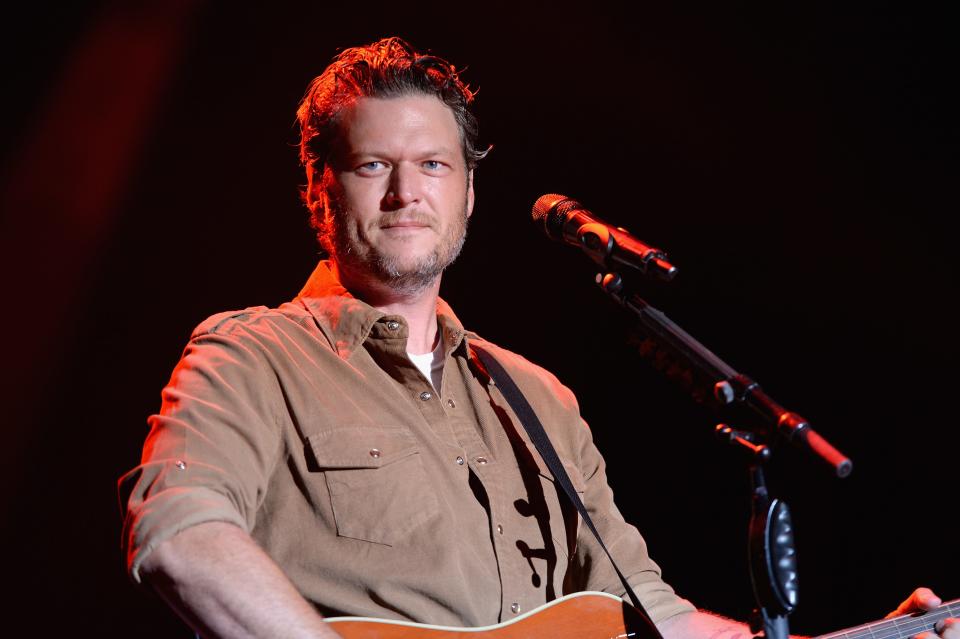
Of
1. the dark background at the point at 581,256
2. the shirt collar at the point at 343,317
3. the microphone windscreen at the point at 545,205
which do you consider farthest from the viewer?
the dark background at the point at 581,256

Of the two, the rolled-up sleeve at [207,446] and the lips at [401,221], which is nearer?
the rolled-up sleeve at [207,446]

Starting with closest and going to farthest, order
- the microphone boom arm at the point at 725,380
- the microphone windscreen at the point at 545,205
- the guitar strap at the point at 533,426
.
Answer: the microphone boom arm at the point at 725,380 < the microphone windscreen at the point at 545,205 < the guitar strap at the point at 533,426

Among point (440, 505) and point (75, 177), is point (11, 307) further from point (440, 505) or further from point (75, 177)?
point (440, 505)

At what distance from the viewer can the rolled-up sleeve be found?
5.77ft

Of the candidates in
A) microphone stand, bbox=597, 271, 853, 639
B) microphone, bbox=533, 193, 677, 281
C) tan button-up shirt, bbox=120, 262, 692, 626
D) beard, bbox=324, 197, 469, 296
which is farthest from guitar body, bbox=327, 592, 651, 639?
beard, bbox=324, 197, 469, 296

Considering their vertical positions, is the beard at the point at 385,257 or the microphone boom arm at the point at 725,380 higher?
the beard at the point at 385,257

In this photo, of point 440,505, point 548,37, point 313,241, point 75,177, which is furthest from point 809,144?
point 75,177

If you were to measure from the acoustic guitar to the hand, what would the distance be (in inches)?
0.7

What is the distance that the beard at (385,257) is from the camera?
2604 mm

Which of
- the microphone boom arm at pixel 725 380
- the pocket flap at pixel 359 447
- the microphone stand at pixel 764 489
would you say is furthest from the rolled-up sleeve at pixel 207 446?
the microphone stand at pixel 764 489

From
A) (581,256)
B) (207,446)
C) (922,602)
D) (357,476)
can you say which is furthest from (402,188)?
(922,602)

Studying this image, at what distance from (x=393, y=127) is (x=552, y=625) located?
1.49 meters

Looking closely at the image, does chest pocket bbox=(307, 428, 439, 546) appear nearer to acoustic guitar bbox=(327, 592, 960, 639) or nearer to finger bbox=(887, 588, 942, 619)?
Result: acoustic guitar bbox=(327, 592, 960, 639)

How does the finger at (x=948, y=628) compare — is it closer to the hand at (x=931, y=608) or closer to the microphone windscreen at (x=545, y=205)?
the hand at (x=931, y=608)
